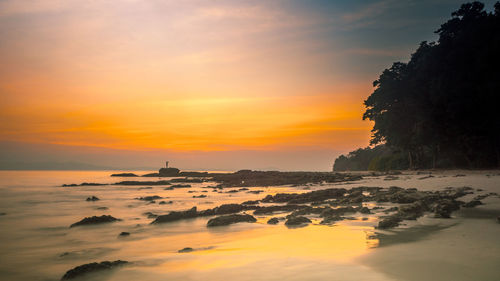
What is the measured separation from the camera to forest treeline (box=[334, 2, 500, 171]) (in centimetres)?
2705

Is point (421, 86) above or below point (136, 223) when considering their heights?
above

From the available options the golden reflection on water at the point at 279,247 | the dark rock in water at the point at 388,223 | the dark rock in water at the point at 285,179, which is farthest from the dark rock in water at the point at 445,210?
the dark rock in water at the point at 285,179

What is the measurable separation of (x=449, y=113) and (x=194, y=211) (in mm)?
26547

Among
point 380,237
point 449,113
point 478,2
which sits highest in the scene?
point 478,2

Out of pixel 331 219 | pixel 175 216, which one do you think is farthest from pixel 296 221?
pixel 175 216

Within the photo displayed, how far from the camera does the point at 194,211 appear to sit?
1107 centimetres

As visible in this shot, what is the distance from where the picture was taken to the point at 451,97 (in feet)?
91.2

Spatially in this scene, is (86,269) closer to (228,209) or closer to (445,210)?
(228,209)

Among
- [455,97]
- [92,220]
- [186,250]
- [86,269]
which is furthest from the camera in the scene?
[455,97]

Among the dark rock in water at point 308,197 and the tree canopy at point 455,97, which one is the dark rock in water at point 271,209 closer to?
the dark rock in water at point 308,197

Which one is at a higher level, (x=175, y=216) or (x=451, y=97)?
(x=451, y=97)

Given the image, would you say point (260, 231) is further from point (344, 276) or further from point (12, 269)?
point (12, 269)

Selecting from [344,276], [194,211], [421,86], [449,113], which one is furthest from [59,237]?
[421,86]

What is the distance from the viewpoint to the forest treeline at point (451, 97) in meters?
27.0
